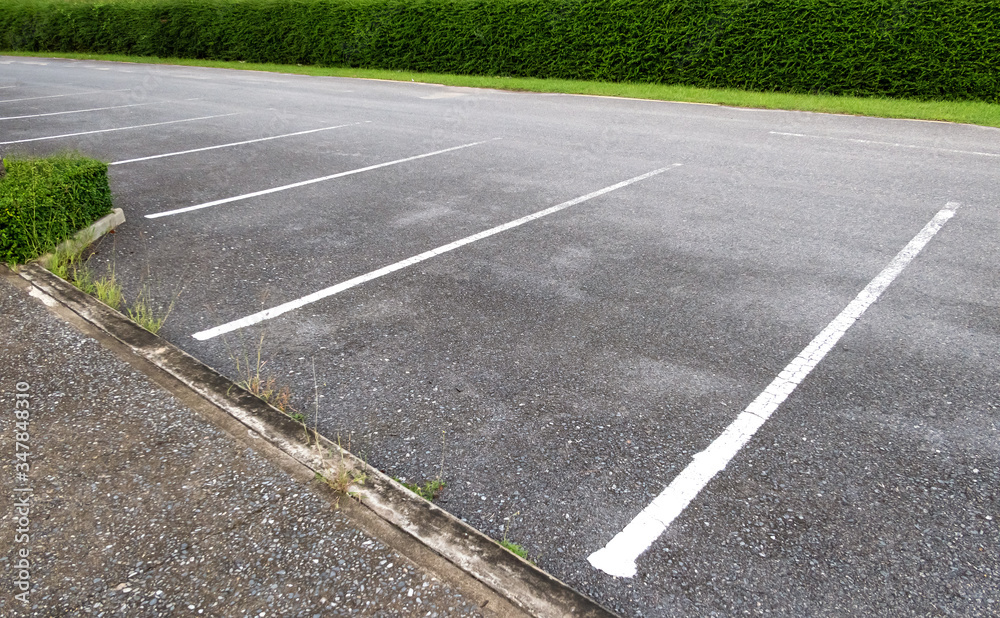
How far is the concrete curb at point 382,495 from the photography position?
254 centimetres

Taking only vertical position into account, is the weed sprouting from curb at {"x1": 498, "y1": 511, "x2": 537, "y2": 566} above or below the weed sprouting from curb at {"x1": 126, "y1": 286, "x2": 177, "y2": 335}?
below

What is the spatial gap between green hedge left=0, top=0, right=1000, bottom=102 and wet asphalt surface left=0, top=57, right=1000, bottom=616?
4.78 m

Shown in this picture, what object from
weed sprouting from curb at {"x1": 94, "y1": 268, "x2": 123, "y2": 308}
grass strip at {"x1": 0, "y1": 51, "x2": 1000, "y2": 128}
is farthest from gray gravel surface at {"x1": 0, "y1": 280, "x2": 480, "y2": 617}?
grass strip at {"x1": 0, "y1": 51, "x2": 1000, "y2": 128}

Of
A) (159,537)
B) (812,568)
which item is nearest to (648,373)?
(812,568)

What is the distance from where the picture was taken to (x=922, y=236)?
6.33 metres

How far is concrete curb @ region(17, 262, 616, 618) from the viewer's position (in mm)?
2539

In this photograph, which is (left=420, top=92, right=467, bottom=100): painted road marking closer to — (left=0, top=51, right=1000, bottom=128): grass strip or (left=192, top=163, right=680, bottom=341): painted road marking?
(left=0, top=51, right=1000, bottom=128): grass strip

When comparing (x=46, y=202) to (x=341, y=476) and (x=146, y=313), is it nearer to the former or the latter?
(x=146, y=313)

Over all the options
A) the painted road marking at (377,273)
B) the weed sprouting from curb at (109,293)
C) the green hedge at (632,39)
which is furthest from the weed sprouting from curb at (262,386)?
the green hedge at (632,39)

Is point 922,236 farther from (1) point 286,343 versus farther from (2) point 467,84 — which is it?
(2) point 467,84

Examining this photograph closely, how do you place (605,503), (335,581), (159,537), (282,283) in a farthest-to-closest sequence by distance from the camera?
(282,283) < (605,503) < (159,537) < (335,581)

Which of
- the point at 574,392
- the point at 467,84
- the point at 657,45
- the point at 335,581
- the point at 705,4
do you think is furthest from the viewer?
the point at 467,84

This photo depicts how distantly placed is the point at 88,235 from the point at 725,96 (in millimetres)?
13048

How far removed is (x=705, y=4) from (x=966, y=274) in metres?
12.5
